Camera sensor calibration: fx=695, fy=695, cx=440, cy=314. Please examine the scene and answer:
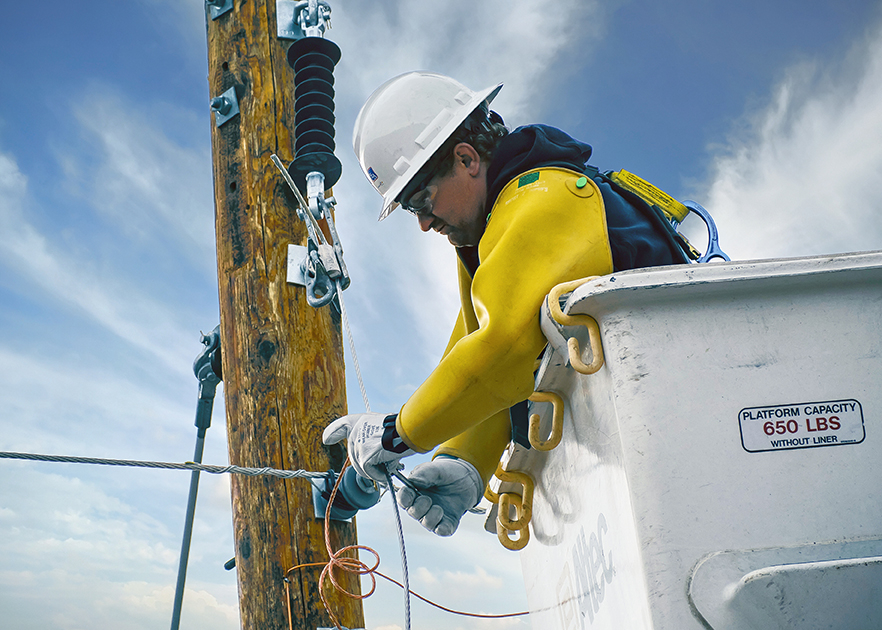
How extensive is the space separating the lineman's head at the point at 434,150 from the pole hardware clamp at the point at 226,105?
1.12m

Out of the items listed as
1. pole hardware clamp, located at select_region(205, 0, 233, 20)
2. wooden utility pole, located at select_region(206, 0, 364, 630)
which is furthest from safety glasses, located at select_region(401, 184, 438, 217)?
pole hardware clamp, located at select_region(205, 0, 233, 20)

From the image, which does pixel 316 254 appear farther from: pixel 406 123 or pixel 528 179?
pixel 528 179

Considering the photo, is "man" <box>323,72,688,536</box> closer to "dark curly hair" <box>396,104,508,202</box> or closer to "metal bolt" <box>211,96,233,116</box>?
"dark curly hair" <box>396,104,508,202</box>

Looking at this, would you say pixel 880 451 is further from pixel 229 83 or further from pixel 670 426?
pixel 229 83

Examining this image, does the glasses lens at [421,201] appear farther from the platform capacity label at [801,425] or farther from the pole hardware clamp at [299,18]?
the pole hardware clamp at [299,18]

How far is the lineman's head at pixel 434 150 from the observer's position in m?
2.21

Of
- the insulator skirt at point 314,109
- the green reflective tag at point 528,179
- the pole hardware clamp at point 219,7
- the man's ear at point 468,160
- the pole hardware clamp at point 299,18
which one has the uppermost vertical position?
the pole hardware clamp at point 219,7

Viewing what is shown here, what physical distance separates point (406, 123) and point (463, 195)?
32 centimetres

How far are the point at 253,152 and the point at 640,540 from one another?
255cm

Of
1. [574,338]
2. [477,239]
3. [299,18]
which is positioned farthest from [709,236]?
[299,18]

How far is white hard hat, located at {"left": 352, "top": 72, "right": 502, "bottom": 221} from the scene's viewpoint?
2.25 metres

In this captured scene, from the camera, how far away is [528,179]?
1.80 meters

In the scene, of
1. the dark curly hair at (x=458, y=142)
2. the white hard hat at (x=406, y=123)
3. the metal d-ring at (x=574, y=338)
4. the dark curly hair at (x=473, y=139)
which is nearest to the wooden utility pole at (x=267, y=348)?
the white hard hat at (x=406, y=123)

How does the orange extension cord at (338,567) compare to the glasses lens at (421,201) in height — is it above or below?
below
